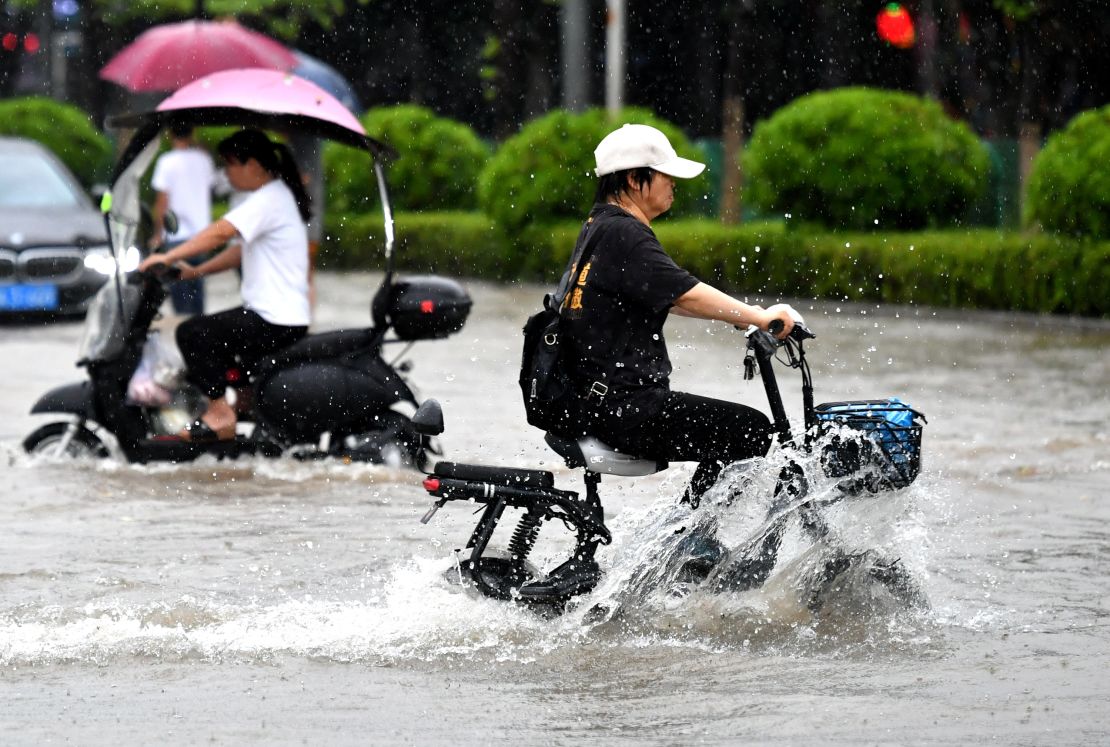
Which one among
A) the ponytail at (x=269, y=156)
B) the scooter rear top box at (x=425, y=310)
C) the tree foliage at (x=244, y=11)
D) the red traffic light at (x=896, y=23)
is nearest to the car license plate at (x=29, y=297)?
the ponytail at (x=269, y=156)

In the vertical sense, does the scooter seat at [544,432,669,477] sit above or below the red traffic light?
above

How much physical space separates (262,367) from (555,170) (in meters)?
13.7

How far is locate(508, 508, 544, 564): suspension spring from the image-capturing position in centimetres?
636

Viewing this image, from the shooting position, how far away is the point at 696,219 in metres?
25.5

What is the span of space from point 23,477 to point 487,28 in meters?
29.6

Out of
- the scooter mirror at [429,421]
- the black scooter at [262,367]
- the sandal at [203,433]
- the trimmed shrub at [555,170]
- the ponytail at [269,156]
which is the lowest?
the trimmed shrub at [555,170]

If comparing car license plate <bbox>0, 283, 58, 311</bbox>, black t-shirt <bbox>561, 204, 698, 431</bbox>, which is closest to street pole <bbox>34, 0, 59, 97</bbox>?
car license plate <bbox>0, 283, 58, 311</bbox>

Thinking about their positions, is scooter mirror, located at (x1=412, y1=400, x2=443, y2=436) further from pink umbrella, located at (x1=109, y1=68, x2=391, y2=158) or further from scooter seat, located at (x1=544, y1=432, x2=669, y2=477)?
pink umbrella, located at (x1=109, y1=68, x2=391, y2=158)

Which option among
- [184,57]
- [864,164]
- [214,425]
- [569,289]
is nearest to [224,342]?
[214,425]

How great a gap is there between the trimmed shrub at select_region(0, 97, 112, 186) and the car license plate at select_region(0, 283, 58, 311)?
1278 cm

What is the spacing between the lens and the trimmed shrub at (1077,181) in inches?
690

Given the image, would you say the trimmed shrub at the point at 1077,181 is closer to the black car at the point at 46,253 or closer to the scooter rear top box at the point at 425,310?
the black car at the point at 46,253

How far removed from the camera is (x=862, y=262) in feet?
64.8

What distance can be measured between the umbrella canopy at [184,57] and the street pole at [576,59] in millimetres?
8944
